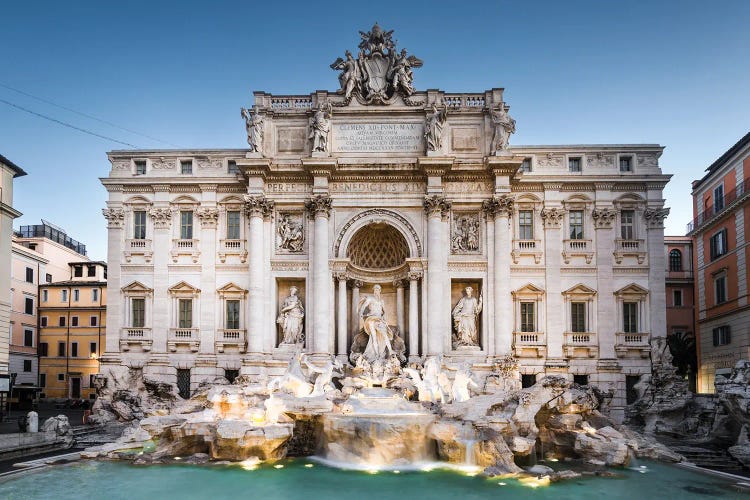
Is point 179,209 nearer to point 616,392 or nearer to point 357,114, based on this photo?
point 357,114

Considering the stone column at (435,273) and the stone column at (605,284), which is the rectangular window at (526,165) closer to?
the stone column at (605,284)

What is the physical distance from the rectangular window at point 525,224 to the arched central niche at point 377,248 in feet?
18.1

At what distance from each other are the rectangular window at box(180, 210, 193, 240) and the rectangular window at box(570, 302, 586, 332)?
18609mm

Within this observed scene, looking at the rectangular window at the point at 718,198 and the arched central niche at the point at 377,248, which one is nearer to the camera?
the arched central niche at the point at 377,248

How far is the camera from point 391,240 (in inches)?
1184

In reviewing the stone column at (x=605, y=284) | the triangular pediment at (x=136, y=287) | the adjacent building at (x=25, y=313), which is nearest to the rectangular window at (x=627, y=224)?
the stone column at (x=605, y=284)

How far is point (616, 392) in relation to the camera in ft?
91.5

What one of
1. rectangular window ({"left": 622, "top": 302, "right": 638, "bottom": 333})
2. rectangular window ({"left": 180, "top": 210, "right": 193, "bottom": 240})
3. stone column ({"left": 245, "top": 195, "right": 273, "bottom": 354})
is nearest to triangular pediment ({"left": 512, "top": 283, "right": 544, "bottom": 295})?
rectangular window ({"left": 622, "top": 302, "right": 638, "bottom": 333})

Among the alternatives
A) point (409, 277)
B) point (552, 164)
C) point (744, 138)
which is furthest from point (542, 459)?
point (744, 138)

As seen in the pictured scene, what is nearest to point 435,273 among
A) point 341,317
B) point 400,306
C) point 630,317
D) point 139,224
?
point 400,306

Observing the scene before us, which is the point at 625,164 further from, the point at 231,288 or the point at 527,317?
the point at 231,288

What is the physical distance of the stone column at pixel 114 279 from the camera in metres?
29.2

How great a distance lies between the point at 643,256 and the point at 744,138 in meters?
7.64

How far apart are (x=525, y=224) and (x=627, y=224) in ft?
15.9
